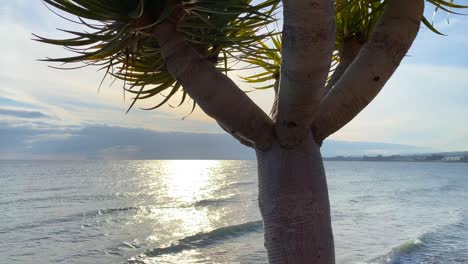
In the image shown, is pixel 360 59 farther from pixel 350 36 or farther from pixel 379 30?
pixel 350 36

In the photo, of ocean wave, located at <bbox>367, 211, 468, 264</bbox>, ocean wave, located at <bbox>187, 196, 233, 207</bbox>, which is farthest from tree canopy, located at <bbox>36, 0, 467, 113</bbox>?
ocean wave, located at <bbox>187, 196, 233, 207</bbox>

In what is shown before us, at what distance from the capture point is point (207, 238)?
16484mm

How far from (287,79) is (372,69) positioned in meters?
0.44

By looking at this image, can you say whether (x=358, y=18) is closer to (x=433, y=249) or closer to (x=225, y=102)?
(x=225, y=102)

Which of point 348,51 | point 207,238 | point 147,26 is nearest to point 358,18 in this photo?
point 348,51

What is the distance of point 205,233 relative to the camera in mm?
17250

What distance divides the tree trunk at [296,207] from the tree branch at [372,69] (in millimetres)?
144

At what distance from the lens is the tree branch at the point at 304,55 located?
4.96ft

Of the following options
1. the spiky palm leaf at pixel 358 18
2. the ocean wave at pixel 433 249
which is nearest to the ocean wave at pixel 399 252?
the ocean wave at pixel 433 249

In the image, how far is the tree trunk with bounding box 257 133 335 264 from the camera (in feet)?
5.52

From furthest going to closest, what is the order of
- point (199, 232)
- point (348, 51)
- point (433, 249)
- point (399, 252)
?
point (199, 232) → point (433, 249) → point (399, 252) → point (348, 51)

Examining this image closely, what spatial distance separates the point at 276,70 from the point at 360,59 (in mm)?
986

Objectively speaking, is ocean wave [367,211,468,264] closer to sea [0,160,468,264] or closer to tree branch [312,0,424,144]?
sea [0,160,468,264]

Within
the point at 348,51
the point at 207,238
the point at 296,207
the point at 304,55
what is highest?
the point at 348,51
